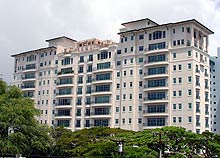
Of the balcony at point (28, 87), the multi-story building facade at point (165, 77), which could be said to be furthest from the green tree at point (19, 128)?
the balcony at point (28, 87)

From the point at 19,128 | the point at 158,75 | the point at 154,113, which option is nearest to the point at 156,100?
the point at 154,113

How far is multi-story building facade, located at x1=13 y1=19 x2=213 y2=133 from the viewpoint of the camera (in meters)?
64.1

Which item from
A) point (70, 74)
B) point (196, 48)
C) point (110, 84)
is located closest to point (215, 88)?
point (196, 48)

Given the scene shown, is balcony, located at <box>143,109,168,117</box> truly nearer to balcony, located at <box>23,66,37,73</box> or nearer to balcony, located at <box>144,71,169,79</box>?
balcony, located at <box>144,71,169,79</box>

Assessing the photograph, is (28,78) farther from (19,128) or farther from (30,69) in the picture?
(19,128)

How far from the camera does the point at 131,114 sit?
2731 inches

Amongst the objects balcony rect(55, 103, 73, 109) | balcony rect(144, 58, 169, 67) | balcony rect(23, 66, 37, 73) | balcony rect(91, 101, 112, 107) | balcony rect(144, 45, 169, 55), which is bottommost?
balcony rect(55, 103, 73, 109)

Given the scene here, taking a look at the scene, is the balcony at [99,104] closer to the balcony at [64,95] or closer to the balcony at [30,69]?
the balcony at [64,95]

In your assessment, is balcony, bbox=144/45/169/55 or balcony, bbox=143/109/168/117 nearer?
balcony, bbox=143/109/168/117

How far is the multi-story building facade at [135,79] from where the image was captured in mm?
64062

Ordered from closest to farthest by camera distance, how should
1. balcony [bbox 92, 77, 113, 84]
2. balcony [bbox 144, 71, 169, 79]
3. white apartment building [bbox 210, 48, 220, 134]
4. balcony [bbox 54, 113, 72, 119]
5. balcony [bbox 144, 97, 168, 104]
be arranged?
balcony [bbox 144, 97, 168, 104], balcony [bbox 144, 71, 169, 79], balcony [bbox 92, 77, 113, 84], white apartment building [bbox 210, 48, 220, 134], balcony [bbox 54, 113, 72, 119]

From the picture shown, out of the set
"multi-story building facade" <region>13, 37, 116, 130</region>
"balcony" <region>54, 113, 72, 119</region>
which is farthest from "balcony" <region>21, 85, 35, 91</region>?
"balcony" <region>54, 113, 72, 119</region>

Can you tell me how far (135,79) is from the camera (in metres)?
70.3

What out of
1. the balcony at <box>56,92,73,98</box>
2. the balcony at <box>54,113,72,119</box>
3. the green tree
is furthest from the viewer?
the balcony at <box>56,92,73,98</box>
